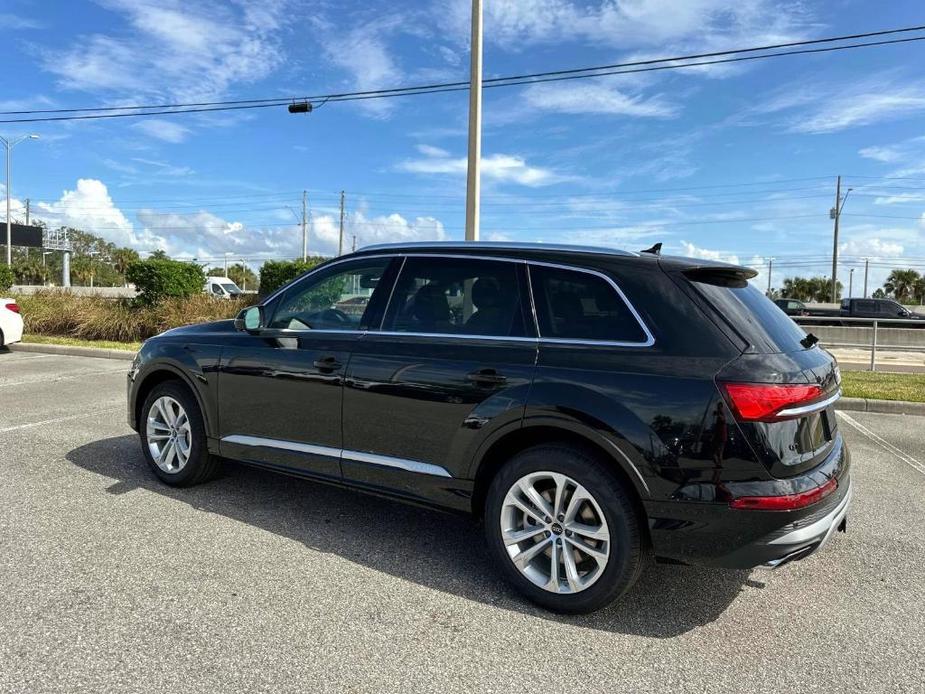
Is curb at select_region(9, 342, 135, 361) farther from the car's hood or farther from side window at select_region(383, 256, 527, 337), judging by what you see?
side window at select_region(383, 256, 527, 337)

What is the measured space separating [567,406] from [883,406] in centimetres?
764

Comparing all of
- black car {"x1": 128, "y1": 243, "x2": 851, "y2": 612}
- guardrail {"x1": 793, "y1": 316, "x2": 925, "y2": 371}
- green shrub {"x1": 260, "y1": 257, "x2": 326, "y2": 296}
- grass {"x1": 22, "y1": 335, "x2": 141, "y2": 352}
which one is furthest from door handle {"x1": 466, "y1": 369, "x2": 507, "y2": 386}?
green shrub {"x1": 260, "y1": 257, "x2": 326, "y2": 296}

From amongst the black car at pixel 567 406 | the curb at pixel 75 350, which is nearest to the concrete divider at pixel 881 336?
the curb at pixel 75 350

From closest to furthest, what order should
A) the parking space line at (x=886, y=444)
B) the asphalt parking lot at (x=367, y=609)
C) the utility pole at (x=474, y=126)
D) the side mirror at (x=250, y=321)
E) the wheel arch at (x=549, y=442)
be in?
the asphalt parking lot at (x=367, y=609) → the wheel arch at (x=549, y=442) → the side mirror at (x=250, y=321) → the parking space line at (x=886, y=444) → the utility pole at (x=474, y=126)

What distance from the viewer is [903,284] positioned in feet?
262

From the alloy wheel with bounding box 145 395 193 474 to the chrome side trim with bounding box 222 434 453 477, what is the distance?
489mm

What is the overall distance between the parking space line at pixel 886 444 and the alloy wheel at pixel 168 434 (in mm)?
6060

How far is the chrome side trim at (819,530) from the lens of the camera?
280 cm

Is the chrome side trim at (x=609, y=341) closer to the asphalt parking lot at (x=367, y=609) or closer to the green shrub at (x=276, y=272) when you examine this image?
the asphalt parking lot at (x=367, y=609)

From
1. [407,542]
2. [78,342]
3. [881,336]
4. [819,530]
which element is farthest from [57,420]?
[881,336]

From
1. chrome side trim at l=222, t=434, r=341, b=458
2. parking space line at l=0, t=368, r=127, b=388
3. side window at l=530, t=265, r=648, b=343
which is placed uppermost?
side window at l=530, t=265, r=648, b=343

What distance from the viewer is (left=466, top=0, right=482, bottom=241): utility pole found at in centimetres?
1146

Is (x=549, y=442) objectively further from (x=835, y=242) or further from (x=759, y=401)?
(x=835, y=242)

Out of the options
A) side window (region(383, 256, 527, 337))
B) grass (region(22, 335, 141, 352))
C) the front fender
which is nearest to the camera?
side window (region(383, 256, 527, 337))
